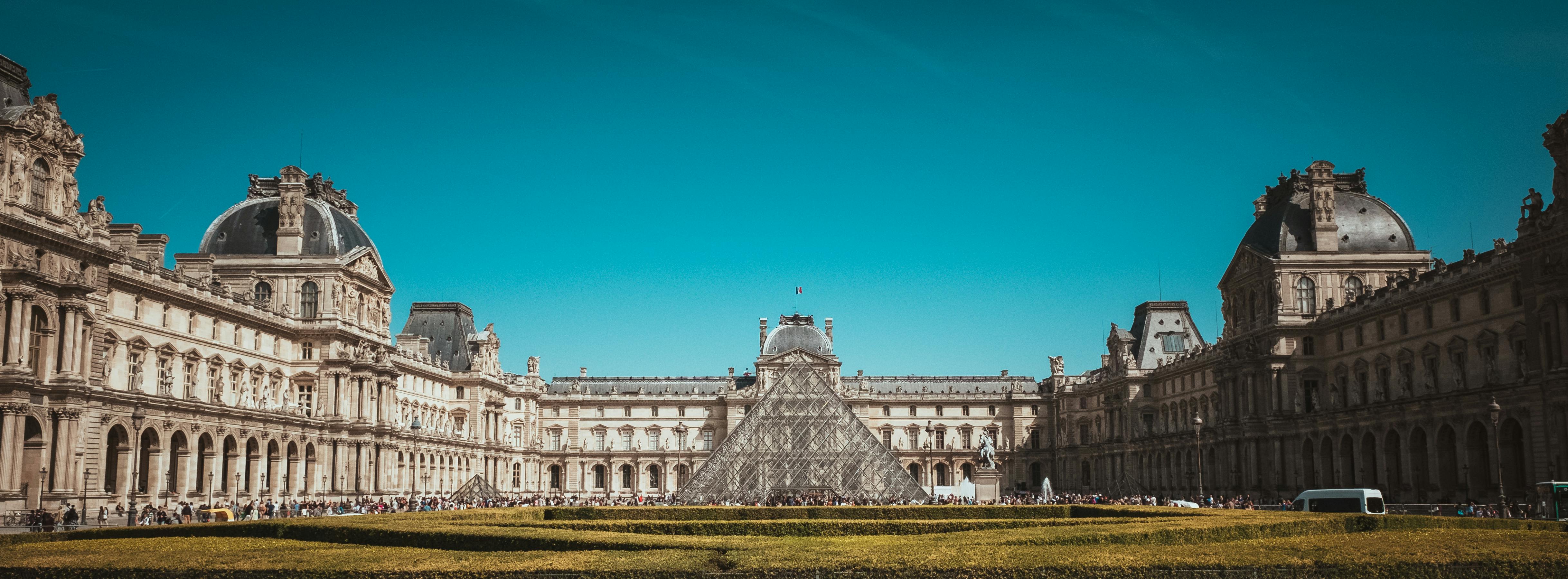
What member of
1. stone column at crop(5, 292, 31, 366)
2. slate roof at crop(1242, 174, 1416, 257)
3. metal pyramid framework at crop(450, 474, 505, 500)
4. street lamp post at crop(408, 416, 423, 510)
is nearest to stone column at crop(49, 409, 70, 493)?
stone column at crop(5, 292, 31, 366)

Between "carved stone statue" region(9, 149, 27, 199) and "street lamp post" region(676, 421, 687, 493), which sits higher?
"carved stone statue" region(9, 149, 27, 199)

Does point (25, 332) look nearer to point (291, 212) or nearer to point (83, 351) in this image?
point (83, 351)

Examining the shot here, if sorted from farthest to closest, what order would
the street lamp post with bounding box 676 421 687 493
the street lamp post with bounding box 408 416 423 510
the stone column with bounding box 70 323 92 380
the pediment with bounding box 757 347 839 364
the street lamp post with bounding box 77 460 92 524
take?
1. the street lamp post with bounding box 676 421 687 493
2. the pediment with bounding box 757 347 839 364
3. the street lamp post with bounding box 408 416 423 510
4. the stone column with bounding box 70 323 92 380
5. the street lamp post with bounding box 77 460 92 524

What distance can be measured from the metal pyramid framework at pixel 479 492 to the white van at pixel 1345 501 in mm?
31555

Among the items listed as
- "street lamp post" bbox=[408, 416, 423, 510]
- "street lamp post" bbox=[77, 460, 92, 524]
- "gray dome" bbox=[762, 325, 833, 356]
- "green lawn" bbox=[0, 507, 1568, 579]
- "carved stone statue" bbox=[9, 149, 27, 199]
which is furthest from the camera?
"gray dome" bbox=[762, 325, 833, 356]

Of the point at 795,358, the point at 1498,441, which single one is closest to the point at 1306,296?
the point at 1498,441

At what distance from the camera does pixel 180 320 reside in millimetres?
42312

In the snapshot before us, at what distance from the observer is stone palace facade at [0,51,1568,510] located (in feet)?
109

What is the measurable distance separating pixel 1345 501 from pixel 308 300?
3914 cm

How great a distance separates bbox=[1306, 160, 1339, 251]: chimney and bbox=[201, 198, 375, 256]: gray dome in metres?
39.7

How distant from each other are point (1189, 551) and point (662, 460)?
238 ft

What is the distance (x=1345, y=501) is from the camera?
35906mm

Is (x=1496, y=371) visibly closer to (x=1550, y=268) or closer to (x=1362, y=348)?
(x=1550, y=268)

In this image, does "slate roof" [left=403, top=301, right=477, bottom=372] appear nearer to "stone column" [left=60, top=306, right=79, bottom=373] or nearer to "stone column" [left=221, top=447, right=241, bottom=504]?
"stone column" [left=221, top=447, right=241, bottom=504]
